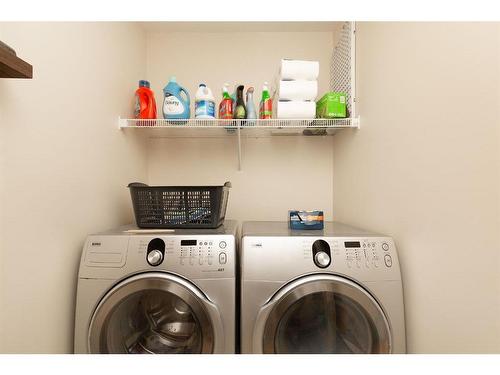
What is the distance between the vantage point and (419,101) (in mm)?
1231

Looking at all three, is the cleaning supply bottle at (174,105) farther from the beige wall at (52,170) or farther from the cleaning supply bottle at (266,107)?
the cleaning supply bottle at (266,107)

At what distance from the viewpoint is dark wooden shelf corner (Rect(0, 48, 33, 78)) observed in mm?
823

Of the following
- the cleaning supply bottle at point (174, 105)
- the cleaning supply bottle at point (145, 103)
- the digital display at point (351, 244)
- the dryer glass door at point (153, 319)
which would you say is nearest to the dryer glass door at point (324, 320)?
the digital display at point (351, 244)

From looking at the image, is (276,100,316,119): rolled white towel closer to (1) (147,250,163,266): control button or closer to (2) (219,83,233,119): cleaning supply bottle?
(2) (219,83,233,119): cleaning supply bottle

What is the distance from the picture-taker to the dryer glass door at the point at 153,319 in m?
1.30

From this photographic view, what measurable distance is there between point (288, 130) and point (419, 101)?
100 cm

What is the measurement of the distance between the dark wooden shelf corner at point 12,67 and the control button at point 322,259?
4.01ft

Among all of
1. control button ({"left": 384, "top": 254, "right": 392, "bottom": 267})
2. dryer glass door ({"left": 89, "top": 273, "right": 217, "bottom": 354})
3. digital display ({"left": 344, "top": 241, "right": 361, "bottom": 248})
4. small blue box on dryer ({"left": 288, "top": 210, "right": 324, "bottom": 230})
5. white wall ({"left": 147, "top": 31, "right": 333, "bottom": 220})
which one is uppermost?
white wall ({"left": 147, "top": 31, "right": 333, "bottom": 220})

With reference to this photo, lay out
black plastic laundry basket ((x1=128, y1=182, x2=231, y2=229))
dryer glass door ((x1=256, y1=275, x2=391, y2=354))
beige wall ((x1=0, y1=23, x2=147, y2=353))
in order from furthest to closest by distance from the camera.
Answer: black plastic laundry basket ((x1=128, y1=182, x2=231, y2=229)), dryer glass door ((x1=256, y1=275, x2=391, y2=354)), beige wall ((x1=0, y1=23, x2=147, y2=353))

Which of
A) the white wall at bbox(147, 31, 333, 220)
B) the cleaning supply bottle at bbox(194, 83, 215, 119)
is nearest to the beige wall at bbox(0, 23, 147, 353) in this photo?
the cleaning supply bottle at bbox(194, 83, 215, 119)

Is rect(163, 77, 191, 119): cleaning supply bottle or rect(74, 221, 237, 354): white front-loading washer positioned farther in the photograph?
rect(163, 77, 191, 119): cleaning supply bottle

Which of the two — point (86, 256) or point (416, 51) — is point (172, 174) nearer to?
point (86, 256)

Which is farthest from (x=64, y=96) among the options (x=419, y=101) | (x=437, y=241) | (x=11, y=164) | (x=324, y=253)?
(x=437, y=241)

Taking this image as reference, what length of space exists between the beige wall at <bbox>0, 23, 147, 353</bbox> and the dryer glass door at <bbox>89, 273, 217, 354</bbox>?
19 cm
